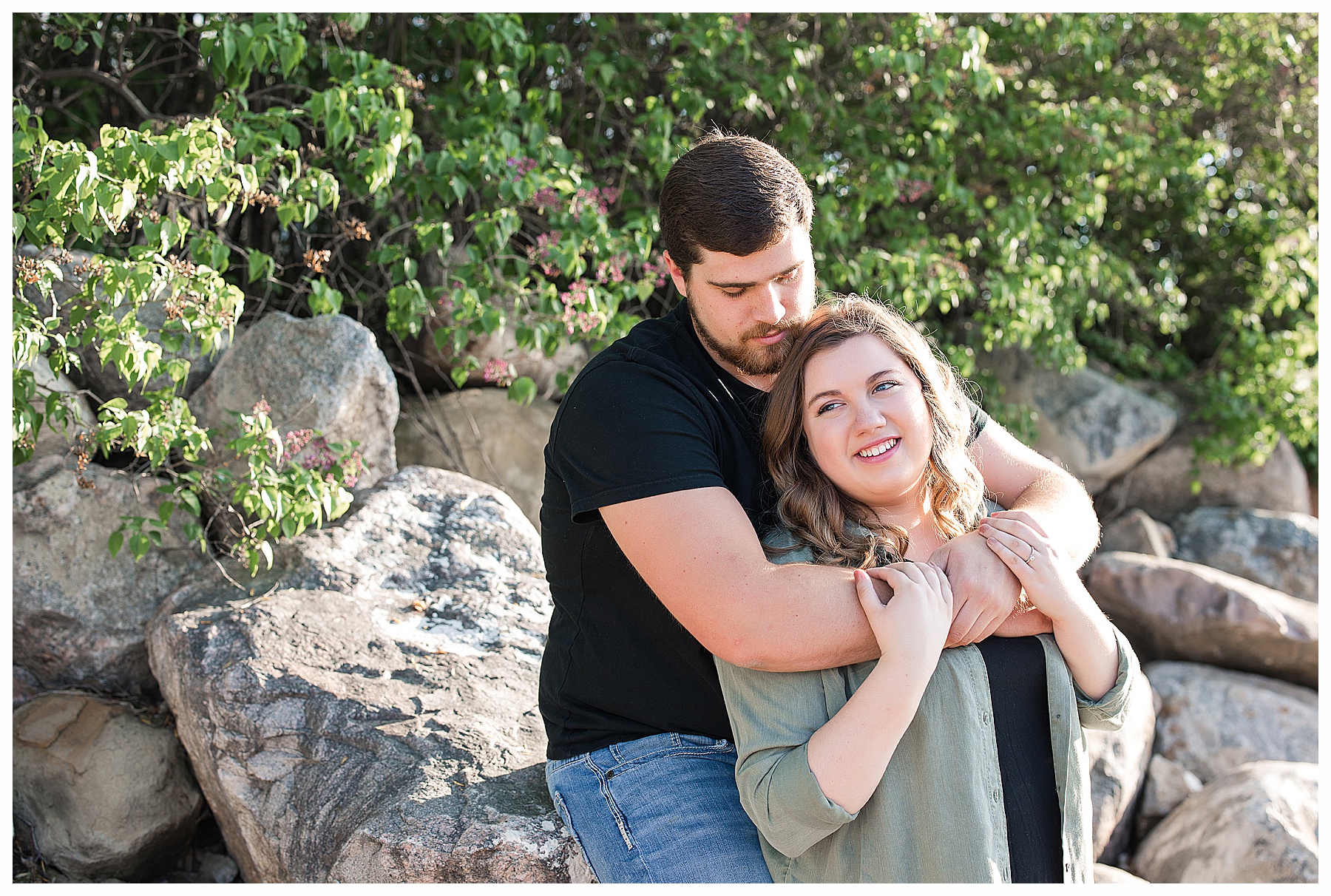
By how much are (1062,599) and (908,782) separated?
0.41 m

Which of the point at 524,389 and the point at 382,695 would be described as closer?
the point at 382,695

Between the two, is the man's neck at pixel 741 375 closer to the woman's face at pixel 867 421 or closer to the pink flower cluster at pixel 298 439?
the woman's face at pixel 867 421

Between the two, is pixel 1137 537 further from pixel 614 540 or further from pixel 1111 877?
pixel 614 540

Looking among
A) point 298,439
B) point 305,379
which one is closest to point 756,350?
point 298,439

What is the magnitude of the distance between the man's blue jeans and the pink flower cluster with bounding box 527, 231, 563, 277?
2.02m

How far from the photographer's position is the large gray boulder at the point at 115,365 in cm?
308

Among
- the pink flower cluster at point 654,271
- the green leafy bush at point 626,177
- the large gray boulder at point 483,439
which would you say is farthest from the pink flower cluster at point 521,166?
the large gray boulder at point 483,439

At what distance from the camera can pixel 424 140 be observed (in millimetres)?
4148

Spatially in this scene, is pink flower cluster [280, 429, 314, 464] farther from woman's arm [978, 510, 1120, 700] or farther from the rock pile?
woman's arm [978, 510, 1120, 700]

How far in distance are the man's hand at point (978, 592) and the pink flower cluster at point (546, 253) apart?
2.19 meters

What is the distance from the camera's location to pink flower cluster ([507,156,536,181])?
352cm

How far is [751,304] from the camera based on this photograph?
209 centimetres

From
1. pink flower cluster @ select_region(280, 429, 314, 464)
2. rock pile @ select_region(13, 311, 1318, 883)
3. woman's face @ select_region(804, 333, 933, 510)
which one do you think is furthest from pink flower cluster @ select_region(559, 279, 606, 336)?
woman's face @ select_region(804, 333, 933, 510)

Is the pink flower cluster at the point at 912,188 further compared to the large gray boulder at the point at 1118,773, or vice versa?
the pink flower cluster at the point at 912,188
